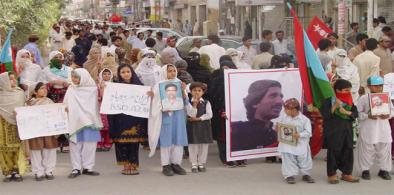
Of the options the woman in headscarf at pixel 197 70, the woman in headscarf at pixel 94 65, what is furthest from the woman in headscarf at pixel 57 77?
the woman in headscarf at pixel 197 70

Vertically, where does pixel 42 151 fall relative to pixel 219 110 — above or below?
below

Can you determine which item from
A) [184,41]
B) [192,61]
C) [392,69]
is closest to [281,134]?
[192,61]

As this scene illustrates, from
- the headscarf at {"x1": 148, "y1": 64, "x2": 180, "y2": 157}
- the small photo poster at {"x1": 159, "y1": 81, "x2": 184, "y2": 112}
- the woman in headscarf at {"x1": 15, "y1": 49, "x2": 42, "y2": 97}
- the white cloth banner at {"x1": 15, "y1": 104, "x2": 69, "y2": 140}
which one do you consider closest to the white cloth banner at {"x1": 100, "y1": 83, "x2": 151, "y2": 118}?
the headscarf at {"x1": 148, "y1": 64, "x2": 180, "y2": 157}

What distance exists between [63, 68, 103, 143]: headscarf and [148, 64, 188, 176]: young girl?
77 centimetres

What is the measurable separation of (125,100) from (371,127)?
3218 mm

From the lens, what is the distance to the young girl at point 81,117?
905 cm

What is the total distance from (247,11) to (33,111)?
32.0 m

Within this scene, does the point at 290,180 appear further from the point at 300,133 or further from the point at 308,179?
the point at 300,133

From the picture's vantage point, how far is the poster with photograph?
959 cm

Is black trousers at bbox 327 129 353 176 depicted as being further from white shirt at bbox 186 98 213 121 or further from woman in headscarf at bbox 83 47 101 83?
woman in headscarf at bbox 83 47 101 83

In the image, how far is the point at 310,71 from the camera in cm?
909

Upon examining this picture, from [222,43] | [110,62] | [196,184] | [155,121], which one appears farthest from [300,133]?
[222,43]

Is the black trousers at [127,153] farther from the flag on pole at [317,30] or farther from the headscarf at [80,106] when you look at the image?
Answer: the flag on pole at [317,30]

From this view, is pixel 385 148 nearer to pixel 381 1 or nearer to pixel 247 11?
pixel 381 1
